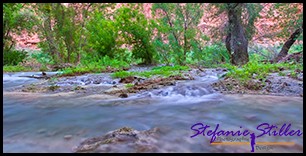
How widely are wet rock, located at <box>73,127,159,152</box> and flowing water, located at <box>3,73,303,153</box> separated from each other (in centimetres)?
6

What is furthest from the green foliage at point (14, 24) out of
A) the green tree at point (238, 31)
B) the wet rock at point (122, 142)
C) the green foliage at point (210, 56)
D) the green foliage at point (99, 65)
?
the wet rock at point (122, 142)

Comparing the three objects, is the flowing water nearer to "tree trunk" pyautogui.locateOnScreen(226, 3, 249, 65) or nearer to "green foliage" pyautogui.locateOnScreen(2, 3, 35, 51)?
"tree trunk" pyautogui.locateOnScreen(226, 3, 249, 65)

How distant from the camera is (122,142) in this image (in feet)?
7.79

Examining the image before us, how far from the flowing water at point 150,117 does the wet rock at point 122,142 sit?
64mm

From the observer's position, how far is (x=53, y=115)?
3.54 m

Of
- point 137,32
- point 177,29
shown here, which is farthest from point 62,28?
point 177,29

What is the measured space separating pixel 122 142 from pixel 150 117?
1.01 meters

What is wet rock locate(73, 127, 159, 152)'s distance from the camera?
2244 mm

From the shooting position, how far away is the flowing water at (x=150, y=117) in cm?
245

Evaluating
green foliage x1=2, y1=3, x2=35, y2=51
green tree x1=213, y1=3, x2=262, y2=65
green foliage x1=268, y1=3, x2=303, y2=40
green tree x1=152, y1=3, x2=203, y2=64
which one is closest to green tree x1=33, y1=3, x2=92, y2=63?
green foliage x1=2, y1=3, x2=35, y2=51

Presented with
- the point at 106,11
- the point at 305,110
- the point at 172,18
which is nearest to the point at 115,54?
the point at 172,18

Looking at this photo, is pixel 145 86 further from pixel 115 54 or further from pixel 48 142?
pixel 115 54

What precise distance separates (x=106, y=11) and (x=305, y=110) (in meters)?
18.5

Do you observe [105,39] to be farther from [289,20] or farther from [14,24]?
[289,20]
